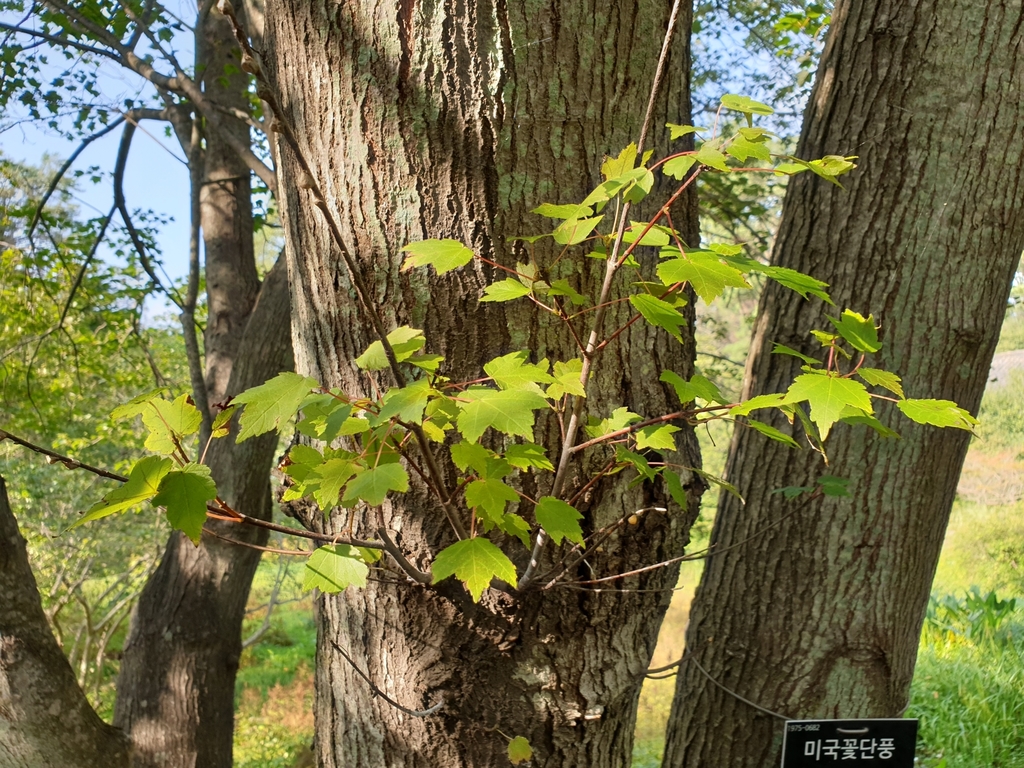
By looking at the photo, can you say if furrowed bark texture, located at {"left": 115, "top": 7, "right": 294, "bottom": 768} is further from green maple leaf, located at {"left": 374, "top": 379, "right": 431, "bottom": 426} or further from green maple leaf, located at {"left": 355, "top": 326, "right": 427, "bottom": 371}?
green maple leaf, located at {"left": 374, "top": 379, "right": 431, "bottom": 426}

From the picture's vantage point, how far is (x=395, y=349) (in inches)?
35.5

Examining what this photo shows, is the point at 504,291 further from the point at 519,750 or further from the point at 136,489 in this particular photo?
the point at 519,750

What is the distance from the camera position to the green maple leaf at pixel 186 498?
72 cm

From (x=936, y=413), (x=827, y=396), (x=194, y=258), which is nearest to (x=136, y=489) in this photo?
(x=827, y=396)

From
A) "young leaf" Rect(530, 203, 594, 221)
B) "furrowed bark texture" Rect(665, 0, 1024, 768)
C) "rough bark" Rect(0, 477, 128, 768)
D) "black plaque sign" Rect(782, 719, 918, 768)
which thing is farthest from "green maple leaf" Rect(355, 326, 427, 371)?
"rough bark" Rect(0, 477, 128, 768)

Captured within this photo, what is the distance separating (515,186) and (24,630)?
2.03 meters

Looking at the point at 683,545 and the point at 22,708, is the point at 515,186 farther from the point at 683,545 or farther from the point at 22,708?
the point at 22,708

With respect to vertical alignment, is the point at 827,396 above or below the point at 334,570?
above

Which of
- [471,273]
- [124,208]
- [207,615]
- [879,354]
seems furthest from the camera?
[124,208]

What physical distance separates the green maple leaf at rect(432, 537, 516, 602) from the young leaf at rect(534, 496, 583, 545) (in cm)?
7

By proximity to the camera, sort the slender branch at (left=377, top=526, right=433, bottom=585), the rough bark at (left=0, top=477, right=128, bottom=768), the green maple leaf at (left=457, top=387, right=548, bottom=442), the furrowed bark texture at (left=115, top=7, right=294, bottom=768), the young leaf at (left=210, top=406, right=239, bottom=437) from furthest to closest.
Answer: the furrowed bark texture at (left=115, top=7, right=294, bottom=768) < the rough bark at (left=0, top=477, right=128, bottom=768) < the slender branch at (left=377, top=526, right=433, bottom=585) < the young leaf at (left=210, top=406, right=239, bottom=437) < the green maple leaf at (left=457, top=387, right=548, bottom=442)

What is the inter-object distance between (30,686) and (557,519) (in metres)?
2.01

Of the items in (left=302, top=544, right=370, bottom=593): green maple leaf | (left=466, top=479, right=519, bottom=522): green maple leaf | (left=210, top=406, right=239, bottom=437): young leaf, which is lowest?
(left=302, top=544, right=370, bottom=593): green maple leaf

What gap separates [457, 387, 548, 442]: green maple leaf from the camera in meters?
0.71
